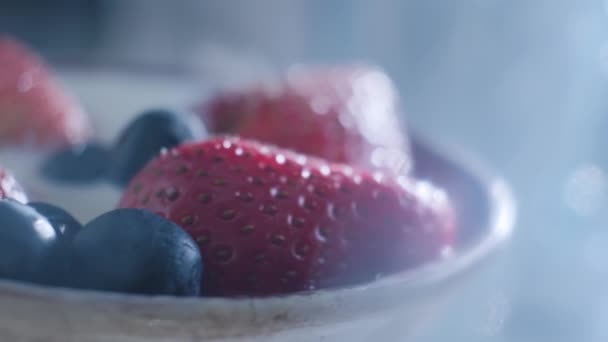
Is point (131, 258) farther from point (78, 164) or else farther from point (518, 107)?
point (518, 107)

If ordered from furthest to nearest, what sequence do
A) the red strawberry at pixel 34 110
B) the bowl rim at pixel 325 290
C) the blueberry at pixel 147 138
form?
the red strawberry at pixel 34 110 < the blueberry at pixel 147 138 < the bowl rim at pixel 325 290

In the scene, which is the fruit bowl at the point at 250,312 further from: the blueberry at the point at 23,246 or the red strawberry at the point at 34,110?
the red strawberry at the point at 34,110

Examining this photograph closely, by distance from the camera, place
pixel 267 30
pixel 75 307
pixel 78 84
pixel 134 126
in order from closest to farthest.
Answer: pixel 75 307 < pixel 134 126 < pixel 78 84 < pixel 267 30

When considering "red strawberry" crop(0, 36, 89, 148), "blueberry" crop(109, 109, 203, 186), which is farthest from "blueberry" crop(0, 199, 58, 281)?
"red strawberry" crop(0, 36, 89, 148)

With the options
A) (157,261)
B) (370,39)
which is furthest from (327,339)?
(370,39)

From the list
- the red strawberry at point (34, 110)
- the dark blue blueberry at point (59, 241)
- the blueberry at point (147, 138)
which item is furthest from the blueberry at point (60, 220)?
the red strawberry at point (34, 110)

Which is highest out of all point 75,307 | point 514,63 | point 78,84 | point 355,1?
point 355,1

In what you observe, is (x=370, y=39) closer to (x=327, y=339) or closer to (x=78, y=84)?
(x=78, y=84)
